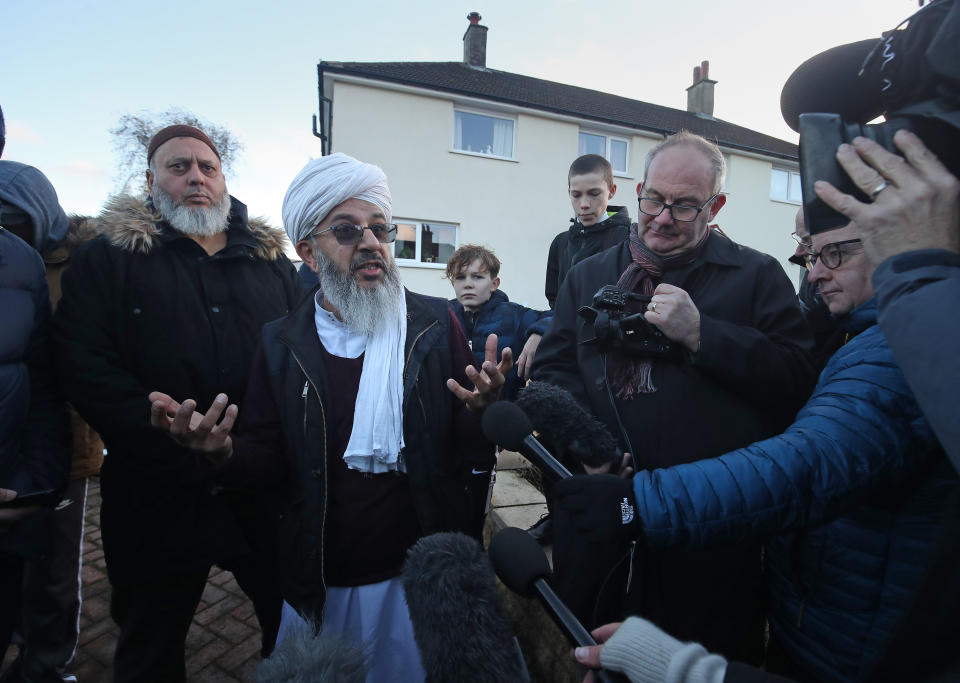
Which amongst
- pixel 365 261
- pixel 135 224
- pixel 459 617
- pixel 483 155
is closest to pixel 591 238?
pixel 365 261

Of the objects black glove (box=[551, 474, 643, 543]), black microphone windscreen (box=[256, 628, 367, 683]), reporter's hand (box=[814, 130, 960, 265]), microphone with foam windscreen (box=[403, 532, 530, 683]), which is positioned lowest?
black microphone windscreen (box=[256, 628, 367, 683])

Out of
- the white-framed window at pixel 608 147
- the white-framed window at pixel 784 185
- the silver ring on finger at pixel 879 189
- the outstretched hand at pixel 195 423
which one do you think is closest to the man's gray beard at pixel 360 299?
the outstretched hand at pixel 195 423

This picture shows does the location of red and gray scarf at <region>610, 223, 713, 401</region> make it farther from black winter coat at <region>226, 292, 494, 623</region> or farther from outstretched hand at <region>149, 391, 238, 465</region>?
outstretched hand at <region>149, 391, 238, 465</region>

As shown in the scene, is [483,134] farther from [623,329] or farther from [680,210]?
[623,329]

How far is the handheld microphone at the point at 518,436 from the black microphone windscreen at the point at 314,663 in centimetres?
52

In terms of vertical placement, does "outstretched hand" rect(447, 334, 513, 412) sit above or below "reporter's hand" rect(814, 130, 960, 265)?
below

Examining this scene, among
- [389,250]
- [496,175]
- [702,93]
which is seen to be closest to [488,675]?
[389,250]

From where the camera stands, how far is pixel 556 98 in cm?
1639

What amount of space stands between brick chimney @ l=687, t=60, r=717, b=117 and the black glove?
79.4 feet

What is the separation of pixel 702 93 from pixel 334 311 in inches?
939

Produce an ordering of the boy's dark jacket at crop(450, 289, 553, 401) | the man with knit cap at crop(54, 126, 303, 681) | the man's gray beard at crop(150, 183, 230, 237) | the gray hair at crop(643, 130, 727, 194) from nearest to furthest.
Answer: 1. the gray hair at crop(643, 130, 727, 194)
2. the man with knit cap at crop(54, 126, 303, 681)
3. the man's gray beard at crop(150, 183, 230, 237)
4. the boy's dark jacket at crop(450, 289, 553, 401)

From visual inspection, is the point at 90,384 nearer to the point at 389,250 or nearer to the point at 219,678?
the point at 389,250

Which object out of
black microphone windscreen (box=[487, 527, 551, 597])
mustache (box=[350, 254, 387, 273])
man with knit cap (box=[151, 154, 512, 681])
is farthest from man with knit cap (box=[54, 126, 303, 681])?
black microphone windscreen (box=[487, 527, 551, 597])

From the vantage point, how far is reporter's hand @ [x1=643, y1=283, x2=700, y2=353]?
153 cm
